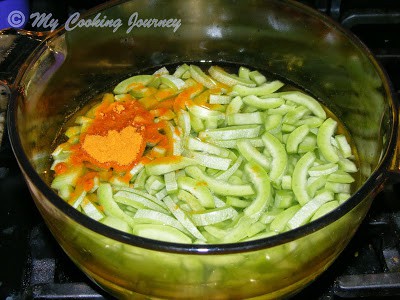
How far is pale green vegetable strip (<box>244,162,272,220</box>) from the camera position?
1092 mm

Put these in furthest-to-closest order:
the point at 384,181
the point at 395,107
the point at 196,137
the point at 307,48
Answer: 1. the point at 307,48
2. the point at 196,137
3. the point at 395,107
4. the point at 384,181

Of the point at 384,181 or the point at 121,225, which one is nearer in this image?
the point at 384,181

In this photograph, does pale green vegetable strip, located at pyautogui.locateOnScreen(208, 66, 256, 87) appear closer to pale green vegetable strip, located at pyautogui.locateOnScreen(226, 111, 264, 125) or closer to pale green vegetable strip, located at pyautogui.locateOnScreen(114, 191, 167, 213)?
pale green vegetable strip, located at pyautogui.locateOnScreen(226, 111, 264, 125)

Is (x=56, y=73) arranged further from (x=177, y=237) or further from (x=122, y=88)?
(x=177, y=237)

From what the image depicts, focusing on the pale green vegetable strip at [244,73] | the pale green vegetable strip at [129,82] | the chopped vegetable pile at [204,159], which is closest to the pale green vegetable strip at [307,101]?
the chopped vegetable pile at [204,159]

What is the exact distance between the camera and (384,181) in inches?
37.0

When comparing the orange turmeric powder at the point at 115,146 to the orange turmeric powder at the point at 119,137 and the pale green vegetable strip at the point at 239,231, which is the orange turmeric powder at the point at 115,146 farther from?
the pale green vegetable strip at the point at 239,231

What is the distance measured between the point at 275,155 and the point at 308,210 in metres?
0.17

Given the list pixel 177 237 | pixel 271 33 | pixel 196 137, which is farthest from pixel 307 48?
pixel 177 237

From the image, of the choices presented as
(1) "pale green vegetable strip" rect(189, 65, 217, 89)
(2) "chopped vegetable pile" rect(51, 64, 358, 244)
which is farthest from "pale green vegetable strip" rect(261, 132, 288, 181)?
(1) "pale green vegetable strip" rect(189, 65, 217, 89)

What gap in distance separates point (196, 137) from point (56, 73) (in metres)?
0.35

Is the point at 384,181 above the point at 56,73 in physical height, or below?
below

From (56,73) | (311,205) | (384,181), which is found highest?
(56,73)

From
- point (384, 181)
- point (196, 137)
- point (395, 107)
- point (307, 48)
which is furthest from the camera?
point (307, 48)
